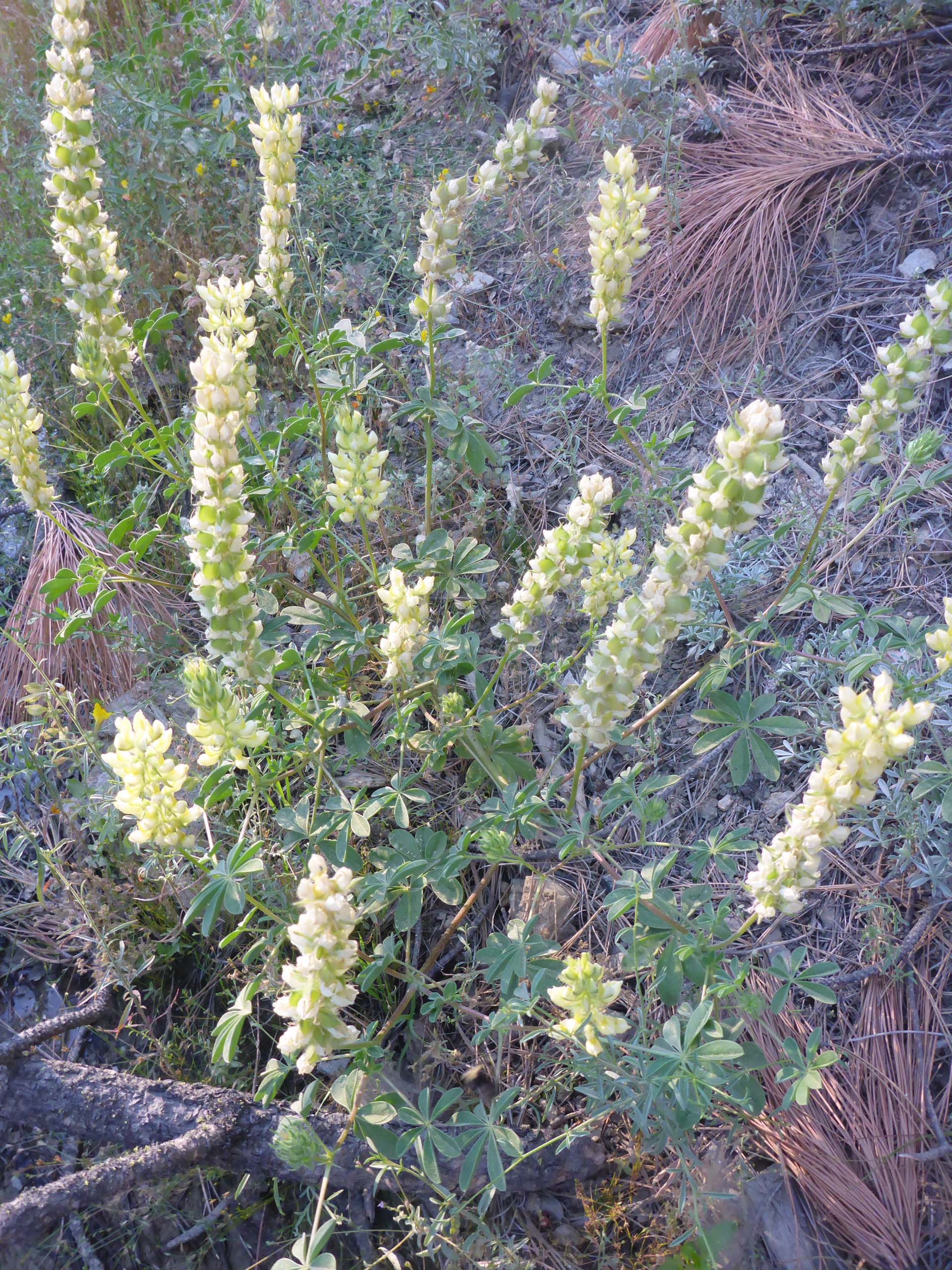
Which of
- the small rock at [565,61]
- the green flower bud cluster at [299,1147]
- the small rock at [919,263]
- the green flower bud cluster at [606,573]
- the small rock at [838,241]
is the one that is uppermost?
the small rock at [565,61]

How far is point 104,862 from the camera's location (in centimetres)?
265

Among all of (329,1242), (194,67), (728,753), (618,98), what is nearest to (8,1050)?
(329,1242)

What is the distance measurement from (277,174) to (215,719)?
1.46 meters

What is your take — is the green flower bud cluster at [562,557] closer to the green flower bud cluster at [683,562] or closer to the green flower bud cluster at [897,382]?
the green flower bud cluster at [683,562]

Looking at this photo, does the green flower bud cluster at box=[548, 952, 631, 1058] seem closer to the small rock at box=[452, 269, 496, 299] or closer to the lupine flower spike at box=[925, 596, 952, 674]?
the lupine flower spike at box=[925, 596, 952, 674]

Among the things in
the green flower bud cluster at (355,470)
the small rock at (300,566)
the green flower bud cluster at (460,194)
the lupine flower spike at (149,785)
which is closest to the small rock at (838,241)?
the green flower bud cluster at (460,194)

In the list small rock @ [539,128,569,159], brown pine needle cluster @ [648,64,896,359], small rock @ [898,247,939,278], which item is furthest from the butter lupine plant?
small rock @ [539,128,569,159]

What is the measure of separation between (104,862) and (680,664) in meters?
1.86

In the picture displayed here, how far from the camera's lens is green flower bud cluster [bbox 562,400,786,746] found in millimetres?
1585

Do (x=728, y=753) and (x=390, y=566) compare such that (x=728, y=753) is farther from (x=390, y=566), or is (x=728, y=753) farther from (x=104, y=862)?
(x=104, y=862)

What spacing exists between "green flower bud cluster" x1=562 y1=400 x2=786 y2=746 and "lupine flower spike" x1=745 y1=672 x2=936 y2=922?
0.36 m

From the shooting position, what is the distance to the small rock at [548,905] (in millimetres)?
2441

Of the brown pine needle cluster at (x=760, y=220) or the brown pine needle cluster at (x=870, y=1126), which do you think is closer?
the brown pine needle cluster at (x=870, y=1126)

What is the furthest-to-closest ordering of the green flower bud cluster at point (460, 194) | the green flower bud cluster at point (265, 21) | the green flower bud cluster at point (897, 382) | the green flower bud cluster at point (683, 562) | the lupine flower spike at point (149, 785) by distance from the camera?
the green flower bud cluster at point (265, 21) < the green flower bud cluster at point (460, 194) < the green flower bud cluster at point (897, 382) < the lupine flower spike at point (149, 785) < the green flower bud cluster at point (683, 562)
